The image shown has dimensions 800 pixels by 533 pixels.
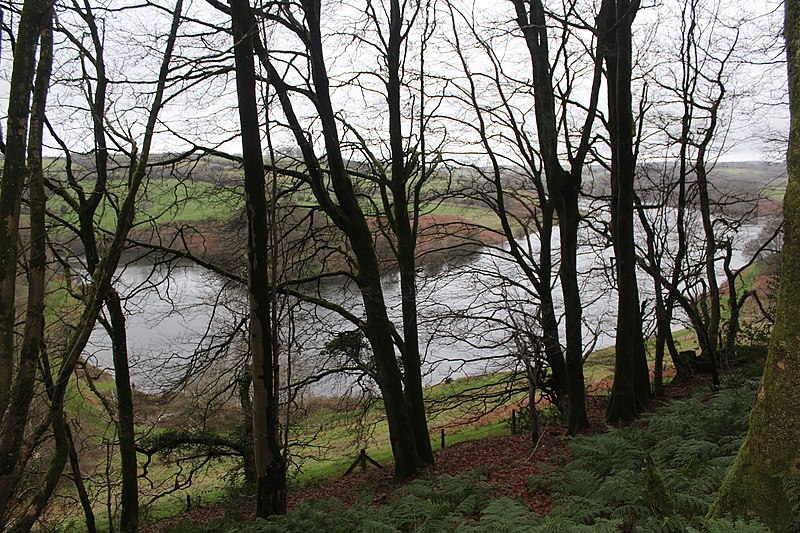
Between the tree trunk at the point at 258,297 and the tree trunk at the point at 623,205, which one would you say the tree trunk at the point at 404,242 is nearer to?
the tree trunk at the point at 258,297

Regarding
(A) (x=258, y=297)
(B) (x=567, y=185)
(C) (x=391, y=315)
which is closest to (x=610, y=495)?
(A) (x=258, y=297)

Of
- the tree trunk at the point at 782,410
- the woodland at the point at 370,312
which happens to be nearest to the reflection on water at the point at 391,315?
the woodland at the point at 370,312

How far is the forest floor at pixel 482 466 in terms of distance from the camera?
8922 millimetres

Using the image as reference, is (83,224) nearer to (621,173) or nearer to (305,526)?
(305,526)

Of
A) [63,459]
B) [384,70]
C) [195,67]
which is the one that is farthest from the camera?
[384,70]

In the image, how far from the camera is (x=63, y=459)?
887 centimetres

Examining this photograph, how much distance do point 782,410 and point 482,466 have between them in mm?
7383

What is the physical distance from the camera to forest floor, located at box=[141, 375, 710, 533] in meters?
8.92

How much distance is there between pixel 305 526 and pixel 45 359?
619 cm

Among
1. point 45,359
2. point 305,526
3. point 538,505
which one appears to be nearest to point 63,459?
point 45,359

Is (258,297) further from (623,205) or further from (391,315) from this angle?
(391,315)

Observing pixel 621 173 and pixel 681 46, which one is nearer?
pixel 621 173

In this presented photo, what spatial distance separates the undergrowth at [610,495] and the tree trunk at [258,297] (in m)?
0.74

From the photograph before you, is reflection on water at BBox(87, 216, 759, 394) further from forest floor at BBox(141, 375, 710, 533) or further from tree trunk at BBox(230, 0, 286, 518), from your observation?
forest floor at BBox(141, 375, 710, 533)
